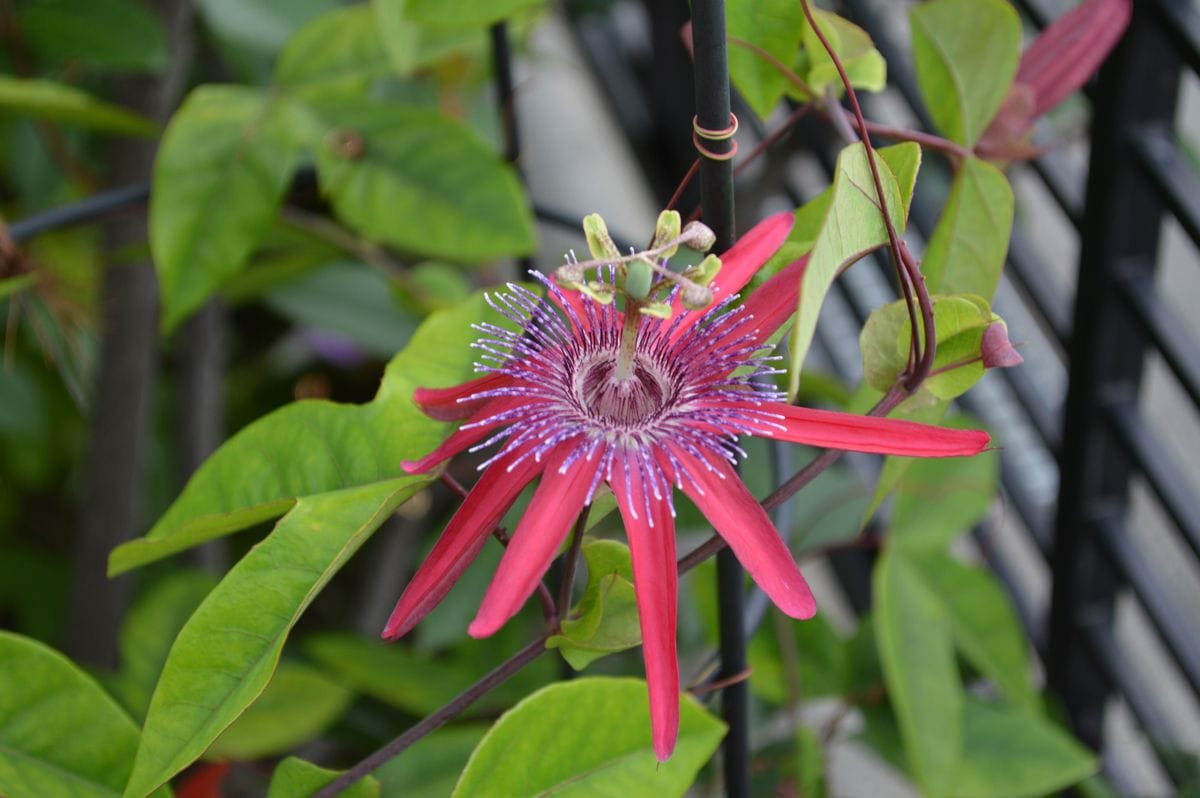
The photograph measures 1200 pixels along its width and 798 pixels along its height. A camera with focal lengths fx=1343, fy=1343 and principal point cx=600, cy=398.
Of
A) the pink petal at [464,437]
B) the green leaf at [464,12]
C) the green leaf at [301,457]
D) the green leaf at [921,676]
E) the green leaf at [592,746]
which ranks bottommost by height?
the green leaf at [921,676]

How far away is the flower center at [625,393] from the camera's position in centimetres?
42

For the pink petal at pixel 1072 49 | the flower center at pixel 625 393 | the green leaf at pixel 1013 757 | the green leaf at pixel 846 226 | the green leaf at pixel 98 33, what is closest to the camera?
the green leaf at pixel 846 226

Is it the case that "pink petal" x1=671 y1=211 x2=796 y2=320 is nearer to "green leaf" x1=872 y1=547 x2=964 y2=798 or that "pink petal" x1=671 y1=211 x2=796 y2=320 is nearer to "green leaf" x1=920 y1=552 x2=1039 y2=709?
"green leaf" x1=872 y1=547 x2=964 y2=798

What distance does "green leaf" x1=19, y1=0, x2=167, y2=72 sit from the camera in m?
0.90

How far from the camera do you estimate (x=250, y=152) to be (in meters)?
0.71

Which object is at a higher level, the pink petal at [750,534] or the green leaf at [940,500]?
the pink petal at [750,534]

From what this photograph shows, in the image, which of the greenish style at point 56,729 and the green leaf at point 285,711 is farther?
the green leaf at point 285,711

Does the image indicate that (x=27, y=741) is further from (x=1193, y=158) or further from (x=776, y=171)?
(x=1193, y=158)

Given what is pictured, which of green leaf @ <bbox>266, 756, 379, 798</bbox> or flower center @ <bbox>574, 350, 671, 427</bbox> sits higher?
flower center @ <bbox>574, 350, 671, 427</bbox>

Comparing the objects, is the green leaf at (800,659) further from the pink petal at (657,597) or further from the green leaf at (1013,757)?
the pink petal at (657,597)

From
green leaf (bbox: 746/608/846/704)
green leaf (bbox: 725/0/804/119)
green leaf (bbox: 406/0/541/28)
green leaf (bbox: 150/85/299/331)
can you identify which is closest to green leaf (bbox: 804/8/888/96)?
green leaf (bbox: 725/0/804/119)

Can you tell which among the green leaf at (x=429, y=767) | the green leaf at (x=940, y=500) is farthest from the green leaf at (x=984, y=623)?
the green leaf at (x=429, y=767)

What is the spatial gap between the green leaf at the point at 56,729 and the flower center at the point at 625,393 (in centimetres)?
20

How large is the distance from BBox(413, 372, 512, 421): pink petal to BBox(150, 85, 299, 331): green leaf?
285 millimetres
